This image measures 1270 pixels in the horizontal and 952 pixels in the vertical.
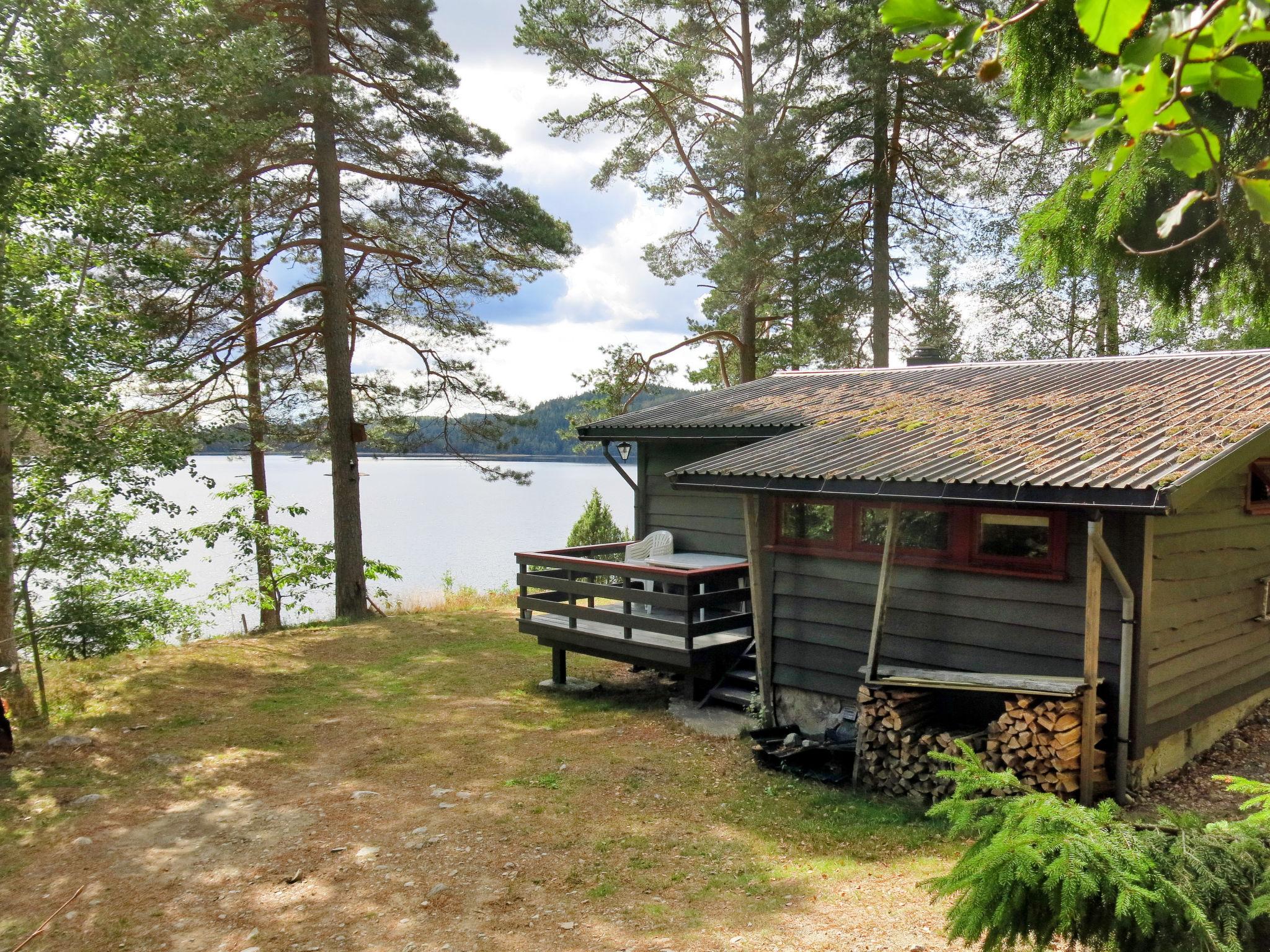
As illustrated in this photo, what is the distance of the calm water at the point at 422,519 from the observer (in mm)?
18297

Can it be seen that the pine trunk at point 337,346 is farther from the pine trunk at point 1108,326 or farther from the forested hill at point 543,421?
the pine trunk at point 1108,326

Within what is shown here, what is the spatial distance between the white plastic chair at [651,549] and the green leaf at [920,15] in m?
9.36

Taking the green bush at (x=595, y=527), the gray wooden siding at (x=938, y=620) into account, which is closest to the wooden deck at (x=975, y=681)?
the gray wooden siding at (x=938, y=620)

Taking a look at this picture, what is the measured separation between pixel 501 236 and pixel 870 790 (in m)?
11.9

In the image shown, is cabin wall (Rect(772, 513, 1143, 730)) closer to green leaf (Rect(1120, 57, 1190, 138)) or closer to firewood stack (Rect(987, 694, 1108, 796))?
firewood stack (Rect(987, 694, 1108, 796))

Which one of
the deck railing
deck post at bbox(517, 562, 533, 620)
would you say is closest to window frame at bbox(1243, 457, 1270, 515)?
the deck railing

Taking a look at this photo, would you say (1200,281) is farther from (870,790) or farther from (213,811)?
(213,811)

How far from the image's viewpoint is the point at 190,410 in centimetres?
1398

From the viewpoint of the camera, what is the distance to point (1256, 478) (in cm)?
731

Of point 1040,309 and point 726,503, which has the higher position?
point 1040,309

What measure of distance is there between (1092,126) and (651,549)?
9492 millimetres

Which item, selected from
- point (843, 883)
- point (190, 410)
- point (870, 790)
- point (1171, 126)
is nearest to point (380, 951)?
point (843, 883)

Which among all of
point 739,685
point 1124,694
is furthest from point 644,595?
point 1124,694

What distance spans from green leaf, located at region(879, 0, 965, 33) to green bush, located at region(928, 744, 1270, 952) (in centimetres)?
225
